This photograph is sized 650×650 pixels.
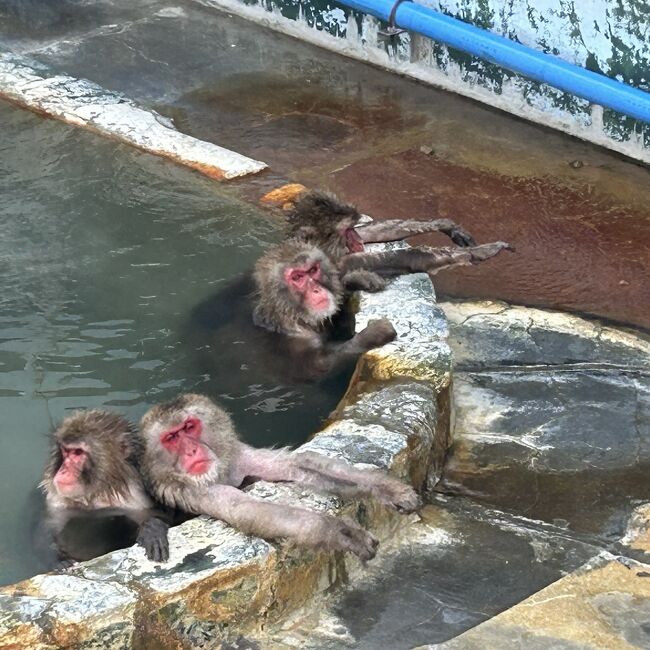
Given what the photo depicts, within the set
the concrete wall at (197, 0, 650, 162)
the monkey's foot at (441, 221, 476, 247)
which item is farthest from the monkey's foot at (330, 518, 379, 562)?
the concrete wall at (197, 0, 650, 162)

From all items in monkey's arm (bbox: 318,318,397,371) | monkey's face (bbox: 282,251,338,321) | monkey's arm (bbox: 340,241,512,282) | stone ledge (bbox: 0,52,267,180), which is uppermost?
stone ledge (bbox: 0,52,267,180)

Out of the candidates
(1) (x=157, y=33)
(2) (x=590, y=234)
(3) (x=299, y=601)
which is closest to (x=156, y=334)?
(3) (x=299, y=601)

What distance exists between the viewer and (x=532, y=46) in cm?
1009

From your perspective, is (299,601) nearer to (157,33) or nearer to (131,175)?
(131,175)

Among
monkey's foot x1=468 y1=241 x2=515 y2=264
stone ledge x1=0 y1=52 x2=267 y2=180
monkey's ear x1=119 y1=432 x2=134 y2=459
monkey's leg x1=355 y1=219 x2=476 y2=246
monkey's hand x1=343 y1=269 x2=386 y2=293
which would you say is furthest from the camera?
stone ledge x1=0 y1=52 x2=267 y2=180

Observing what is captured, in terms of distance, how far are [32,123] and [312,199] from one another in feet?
10.0

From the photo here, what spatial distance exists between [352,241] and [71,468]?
2.74m

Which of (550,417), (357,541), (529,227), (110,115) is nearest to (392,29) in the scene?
(110,115)

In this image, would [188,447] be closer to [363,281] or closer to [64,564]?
[64,564]

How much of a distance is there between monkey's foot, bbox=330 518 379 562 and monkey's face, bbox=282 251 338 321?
6.77ft

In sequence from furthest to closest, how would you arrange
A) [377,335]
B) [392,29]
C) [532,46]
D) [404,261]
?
[392,29] → [532,46] → [404,261] → [377,335]

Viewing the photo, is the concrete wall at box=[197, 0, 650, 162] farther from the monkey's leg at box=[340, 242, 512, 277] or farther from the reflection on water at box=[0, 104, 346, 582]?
the reflection on water at box=[0, 104, 346, 582]

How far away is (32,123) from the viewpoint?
9.70 meters

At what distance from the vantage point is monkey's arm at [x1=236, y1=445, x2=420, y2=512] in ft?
17.9
